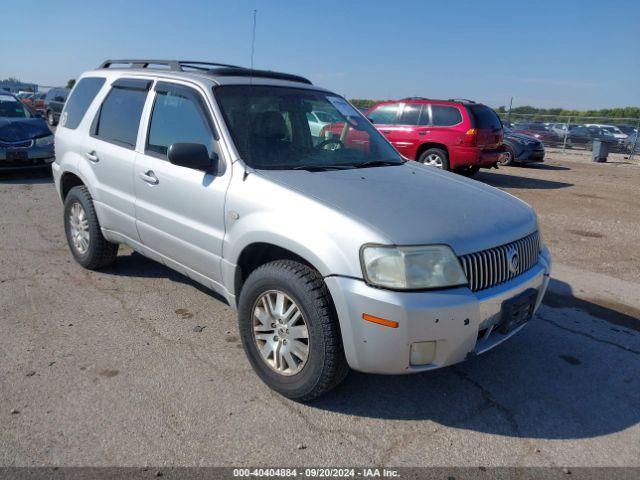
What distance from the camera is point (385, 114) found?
42.1ft

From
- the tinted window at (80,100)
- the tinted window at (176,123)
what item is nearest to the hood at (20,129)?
the tinted window at (80,100)

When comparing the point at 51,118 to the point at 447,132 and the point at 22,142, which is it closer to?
the point at 22,142

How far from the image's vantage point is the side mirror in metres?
3.30

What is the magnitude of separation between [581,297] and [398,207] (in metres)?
2.99

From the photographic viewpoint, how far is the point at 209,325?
4.06m

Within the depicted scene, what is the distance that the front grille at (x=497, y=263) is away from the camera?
111 inches

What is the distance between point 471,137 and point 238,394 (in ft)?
31.2

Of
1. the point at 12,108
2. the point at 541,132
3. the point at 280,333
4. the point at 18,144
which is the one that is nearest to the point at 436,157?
the point at 18,144

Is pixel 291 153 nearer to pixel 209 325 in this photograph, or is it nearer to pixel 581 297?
pixel 209 325

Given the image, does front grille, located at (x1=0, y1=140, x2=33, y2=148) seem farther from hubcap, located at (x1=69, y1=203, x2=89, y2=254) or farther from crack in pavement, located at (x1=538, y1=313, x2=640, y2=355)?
crack in pavement, located at (x1=538, y1=313, x2=640, y2=355)

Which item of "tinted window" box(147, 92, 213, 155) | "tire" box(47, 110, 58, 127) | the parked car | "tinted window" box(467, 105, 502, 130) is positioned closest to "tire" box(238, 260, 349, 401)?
"tinted window" box(147, 92, 213, 155)

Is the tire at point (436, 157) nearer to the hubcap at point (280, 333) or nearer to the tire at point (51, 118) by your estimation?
the hubcap at point (280, 333)

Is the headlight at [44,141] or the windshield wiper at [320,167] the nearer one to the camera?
the windshield wiper at [320,167]

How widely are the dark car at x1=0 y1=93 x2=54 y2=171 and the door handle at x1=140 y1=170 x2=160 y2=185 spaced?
7.07 m
